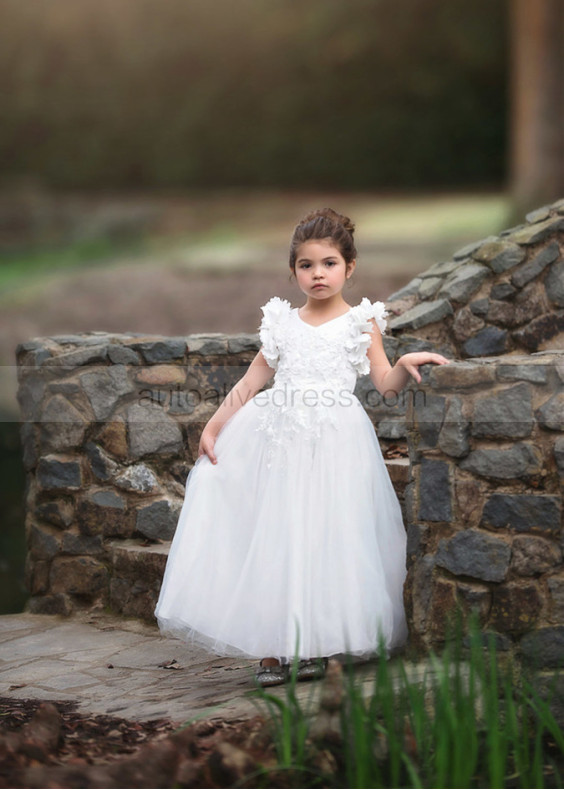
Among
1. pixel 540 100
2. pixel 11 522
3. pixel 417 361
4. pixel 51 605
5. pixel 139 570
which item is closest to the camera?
pixel 417 361

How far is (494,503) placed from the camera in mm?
2889

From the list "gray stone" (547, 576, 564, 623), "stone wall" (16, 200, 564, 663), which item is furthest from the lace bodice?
"stone wall" (16, 200, 564, 663)

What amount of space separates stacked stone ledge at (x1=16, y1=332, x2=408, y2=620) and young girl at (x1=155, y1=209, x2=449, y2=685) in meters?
1.30

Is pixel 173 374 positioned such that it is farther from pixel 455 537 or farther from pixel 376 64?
pixel 376 64

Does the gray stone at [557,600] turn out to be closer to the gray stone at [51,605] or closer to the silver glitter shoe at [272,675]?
the silver glitter shoe at [272,675]

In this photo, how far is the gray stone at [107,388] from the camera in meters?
4.52

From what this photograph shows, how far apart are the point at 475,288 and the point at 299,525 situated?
2070 mm

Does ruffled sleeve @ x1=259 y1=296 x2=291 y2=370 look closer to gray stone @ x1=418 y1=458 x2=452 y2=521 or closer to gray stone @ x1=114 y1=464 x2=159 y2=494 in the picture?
→ gray stone @ x1=418 y1=458 x2=452 y2=521

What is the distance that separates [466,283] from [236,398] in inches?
69.1

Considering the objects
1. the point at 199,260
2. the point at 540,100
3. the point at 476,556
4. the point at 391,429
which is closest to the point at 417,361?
the point at 476,556

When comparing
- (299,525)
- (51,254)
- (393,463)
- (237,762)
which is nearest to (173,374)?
(393,463)

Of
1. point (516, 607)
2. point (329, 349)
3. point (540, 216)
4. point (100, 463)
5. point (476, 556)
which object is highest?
point (540, 216)

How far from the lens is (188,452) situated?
4.53m

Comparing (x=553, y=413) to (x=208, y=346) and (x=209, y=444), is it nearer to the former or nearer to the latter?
(x=209, y=444)
